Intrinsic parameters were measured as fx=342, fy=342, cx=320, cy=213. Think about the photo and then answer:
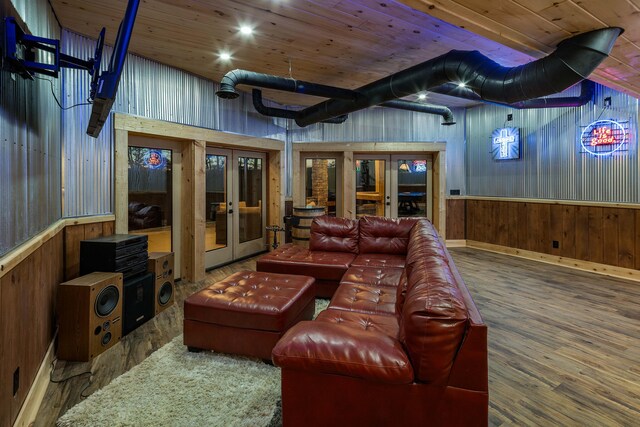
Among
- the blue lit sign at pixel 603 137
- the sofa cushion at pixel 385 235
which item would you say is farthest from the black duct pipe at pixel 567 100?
the sofa cushion at pixel 385 235

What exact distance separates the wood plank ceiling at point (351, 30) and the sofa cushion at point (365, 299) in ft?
6.69

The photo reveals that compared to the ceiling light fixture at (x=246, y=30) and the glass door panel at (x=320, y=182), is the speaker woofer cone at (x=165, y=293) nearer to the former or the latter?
the ceiling light fixture at (x=246, y=30)

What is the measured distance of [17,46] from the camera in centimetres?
179

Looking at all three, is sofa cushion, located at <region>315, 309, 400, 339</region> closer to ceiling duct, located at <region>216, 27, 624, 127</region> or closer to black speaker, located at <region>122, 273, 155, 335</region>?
black speaker, located at <region>122, 273, 155, 335</region>

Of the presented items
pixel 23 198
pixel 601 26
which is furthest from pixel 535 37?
pixel 23 198

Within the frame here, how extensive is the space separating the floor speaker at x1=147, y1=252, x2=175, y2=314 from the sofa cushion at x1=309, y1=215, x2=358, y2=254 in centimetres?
169

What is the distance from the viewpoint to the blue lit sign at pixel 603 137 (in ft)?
16.1

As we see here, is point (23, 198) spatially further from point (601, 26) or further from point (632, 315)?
point (632, 315)

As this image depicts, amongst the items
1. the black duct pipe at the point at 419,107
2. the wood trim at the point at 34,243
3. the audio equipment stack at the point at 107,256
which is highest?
the black duct pipe at the point at 419,107

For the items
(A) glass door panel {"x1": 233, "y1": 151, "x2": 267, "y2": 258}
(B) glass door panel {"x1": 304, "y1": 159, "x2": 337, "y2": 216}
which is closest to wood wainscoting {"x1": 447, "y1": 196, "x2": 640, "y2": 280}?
(B) glass door panel {"x1": 304, "y1": 159, "x2": 337, "y2": 216}

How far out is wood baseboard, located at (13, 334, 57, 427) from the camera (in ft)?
5.98

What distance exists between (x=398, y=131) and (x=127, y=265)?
5648mm

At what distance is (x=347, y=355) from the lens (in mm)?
1479

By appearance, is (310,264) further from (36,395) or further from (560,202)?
(560,202)
